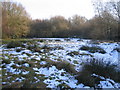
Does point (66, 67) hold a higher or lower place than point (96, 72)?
higher

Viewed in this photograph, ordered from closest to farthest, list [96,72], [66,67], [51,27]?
[96,72] < [66,67] < [51,27]

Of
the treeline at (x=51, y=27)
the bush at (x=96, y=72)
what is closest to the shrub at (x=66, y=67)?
the bush at (x=96, y=72)

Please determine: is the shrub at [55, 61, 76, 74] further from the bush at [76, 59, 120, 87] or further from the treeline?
the treeline

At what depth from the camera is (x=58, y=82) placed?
657 centimetres

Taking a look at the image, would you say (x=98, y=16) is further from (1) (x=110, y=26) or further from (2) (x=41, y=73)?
(2) (x=41, y=73)

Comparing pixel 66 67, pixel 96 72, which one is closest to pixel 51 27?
pixel 66 67

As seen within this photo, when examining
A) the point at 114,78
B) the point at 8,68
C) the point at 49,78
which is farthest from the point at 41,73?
the point at 114,78

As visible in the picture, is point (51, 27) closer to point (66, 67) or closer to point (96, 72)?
point (66, 67)

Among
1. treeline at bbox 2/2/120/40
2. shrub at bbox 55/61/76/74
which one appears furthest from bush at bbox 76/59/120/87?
treeline at bbox 2/2/120/40

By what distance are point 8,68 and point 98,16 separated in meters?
33.2

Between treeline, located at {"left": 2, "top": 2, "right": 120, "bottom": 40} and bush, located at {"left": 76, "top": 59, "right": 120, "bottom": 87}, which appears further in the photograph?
treeline, located at {"left": 2, "top": 2, "right": 120, "bottom": 40}

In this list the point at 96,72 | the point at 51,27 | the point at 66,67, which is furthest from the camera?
the point at 51,27

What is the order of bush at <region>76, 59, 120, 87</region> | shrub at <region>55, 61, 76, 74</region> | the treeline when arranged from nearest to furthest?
bush at <region>76, 59, 120, 87</region>, shrub at <region>55, 61, 76, 74</region>, the treeline

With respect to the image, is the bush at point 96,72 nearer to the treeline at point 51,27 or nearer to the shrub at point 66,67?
the shrub at point 66,67
